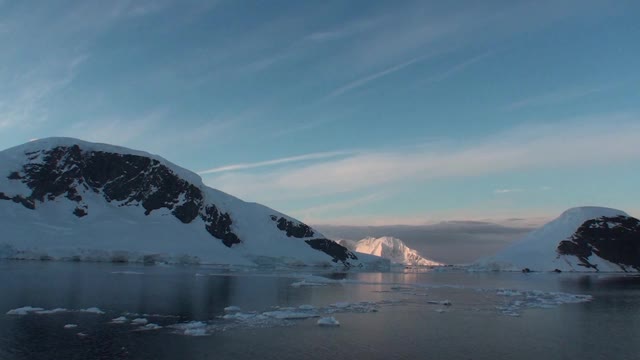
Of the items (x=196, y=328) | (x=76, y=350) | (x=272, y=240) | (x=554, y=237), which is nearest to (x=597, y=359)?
(x=196, y=328)

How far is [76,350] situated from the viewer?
81.5 ft

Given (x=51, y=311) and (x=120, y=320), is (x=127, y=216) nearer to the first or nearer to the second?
(x=51, y=311)

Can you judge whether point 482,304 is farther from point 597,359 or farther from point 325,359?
point 325,359

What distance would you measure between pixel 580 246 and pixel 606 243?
1057 centimetres

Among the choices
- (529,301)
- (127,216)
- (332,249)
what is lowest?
(529,301)

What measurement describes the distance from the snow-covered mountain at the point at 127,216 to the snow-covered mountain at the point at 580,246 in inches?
2061

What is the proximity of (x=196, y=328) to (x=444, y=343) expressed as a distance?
1392cm

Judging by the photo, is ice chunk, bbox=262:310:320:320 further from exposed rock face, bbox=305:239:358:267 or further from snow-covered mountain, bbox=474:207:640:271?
exposed rock face, bbox=305:239:358:267

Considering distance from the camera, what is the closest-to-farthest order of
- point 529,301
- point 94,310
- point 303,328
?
point 303,328 → point 94,310 → point 529,301

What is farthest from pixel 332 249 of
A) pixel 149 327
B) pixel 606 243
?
pixel 149 327

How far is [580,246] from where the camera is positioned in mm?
167625

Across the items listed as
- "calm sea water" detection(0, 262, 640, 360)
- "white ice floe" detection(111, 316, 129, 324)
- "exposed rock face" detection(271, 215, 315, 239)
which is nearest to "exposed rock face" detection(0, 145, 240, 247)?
"exposed rock face" detection(271, 215, 315, 239)

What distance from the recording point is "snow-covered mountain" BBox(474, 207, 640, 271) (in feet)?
540

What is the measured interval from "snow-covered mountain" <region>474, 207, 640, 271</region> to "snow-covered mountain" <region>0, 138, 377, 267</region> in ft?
172
